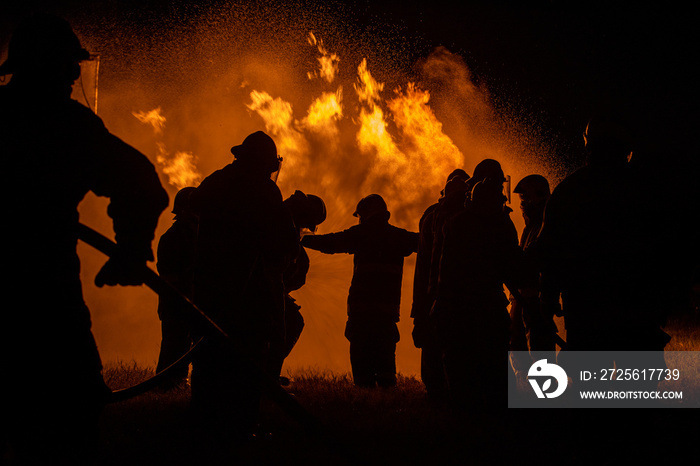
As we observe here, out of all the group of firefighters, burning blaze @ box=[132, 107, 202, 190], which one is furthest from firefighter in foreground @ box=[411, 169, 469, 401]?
burning blaze @ box=[132, 107, 202, 190]

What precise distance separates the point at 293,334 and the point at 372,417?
170 centimetres

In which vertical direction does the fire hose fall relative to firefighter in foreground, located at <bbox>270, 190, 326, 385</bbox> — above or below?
below

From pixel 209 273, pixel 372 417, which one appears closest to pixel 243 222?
pixel 209 273

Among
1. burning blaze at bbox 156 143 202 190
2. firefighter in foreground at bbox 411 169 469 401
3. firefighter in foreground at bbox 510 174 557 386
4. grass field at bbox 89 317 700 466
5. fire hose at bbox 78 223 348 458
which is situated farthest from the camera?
burning blaze at bbox 156 143 202 190

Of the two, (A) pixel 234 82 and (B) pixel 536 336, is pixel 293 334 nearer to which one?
(B) pixel 536 336

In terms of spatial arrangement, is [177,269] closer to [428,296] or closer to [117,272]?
[428,296]

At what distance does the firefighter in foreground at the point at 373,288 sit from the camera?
6770 mm

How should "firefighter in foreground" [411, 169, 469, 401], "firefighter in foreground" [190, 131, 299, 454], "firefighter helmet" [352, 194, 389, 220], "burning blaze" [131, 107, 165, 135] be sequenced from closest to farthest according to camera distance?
"firefighter in foreground" [190, 131, 299, 454], "firefighter in foreground" [411, 169, 469, 401], "firefighter helmet" [352, 194, 389, 220], "burning blaze" [131, 107, 165, 135]

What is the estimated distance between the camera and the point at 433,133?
14.6 metres

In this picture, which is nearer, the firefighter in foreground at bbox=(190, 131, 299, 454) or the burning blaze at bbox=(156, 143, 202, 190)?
the firefighter in foreground at bbox=(190, 131, 299, 454)

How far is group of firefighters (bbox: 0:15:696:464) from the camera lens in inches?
85.8

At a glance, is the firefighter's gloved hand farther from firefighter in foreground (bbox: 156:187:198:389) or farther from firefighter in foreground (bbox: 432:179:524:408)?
firefighter in foreground (bbox: 156:187:198:389)

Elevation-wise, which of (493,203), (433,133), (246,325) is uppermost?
(433,133)

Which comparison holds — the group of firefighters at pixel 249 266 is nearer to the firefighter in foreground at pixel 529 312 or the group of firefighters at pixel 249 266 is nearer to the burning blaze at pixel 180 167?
the firefighter in foreground at pixel 529 312
